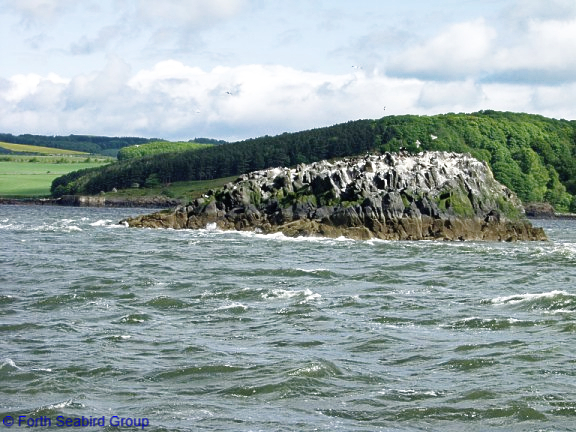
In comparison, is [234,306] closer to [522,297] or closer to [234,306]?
[234,306]

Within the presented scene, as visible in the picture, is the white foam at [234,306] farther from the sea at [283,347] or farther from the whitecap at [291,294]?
the whitecap at [291,294]

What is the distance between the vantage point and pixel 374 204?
3268 inches

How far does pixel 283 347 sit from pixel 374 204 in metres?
54.6

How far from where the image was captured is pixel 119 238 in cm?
7538

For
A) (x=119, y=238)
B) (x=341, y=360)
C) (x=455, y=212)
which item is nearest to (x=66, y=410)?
(x=341, y=360)

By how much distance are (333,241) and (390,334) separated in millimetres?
44487

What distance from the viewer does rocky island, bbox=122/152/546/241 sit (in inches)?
3255

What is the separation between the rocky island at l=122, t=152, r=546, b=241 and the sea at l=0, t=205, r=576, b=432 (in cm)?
2937

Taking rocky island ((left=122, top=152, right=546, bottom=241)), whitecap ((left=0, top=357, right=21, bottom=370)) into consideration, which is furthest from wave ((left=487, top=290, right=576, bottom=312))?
rocky island ((left=122, top=152, right=546, bottom=241))

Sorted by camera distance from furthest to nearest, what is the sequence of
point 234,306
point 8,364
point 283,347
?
point 234,306 < point 283,347 < point 8,364

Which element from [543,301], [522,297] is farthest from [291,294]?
[543,301]

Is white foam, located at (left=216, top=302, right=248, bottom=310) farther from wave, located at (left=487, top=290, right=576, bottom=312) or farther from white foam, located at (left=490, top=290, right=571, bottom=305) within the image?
white foam, located at (left=490, top=290, right=571, bottom=305)

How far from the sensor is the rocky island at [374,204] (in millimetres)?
82688

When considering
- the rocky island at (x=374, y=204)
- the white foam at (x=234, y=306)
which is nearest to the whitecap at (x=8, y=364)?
the white foam at (x=234, y=306)
